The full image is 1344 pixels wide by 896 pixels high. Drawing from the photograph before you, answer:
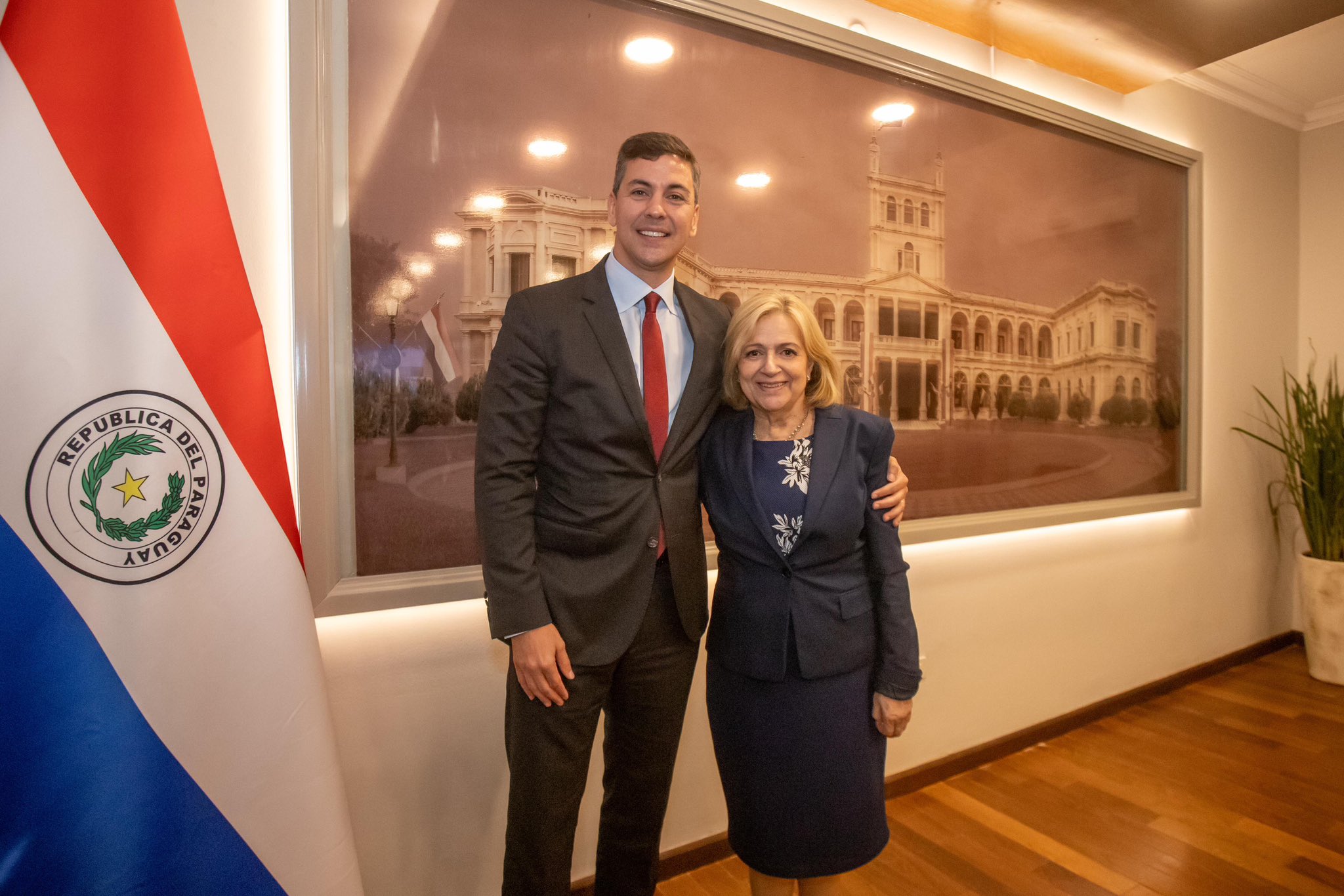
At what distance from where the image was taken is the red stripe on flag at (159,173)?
1106mm

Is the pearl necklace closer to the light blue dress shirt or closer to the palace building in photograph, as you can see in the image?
the light blue dress shirt

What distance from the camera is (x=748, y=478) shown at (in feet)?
5.06

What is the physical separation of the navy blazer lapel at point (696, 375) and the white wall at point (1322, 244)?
412cm

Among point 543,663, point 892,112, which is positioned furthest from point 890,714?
point 892,112

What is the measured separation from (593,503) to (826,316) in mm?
1284

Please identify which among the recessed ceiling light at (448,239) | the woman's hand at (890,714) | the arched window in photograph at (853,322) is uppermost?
the recessed ceiling light at (448,239)

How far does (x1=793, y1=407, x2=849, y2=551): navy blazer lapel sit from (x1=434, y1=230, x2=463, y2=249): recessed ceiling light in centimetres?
96

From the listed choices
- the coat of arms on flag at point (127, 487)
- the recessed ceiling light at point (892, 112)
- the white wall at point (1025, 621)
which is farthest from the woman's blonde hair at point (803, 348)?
the recessed ceiling light at point (892, 112)

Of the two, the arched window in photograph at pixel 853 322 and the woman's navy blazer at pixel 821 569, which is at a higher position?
the arched window in photograph at pixel 853 322

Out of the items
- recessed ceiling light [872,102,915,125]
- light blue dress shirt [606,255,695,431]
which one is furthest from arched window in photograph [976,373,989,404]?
light blue dress shirt [606,255,695,431]

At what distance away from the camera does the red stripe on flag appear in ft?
3.63

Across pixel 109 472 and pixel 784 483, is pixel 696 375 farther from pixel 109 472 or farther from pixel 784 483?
pixel 109 472

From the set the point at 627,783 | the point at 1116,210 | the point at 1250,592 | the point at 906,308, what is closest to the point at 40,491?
the point at 627,783

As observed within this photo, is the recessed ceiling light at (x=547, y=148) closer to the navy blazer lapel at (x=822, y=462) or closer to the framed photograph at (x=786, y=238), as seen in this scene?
the framed photograph at (x=786, y=238)
